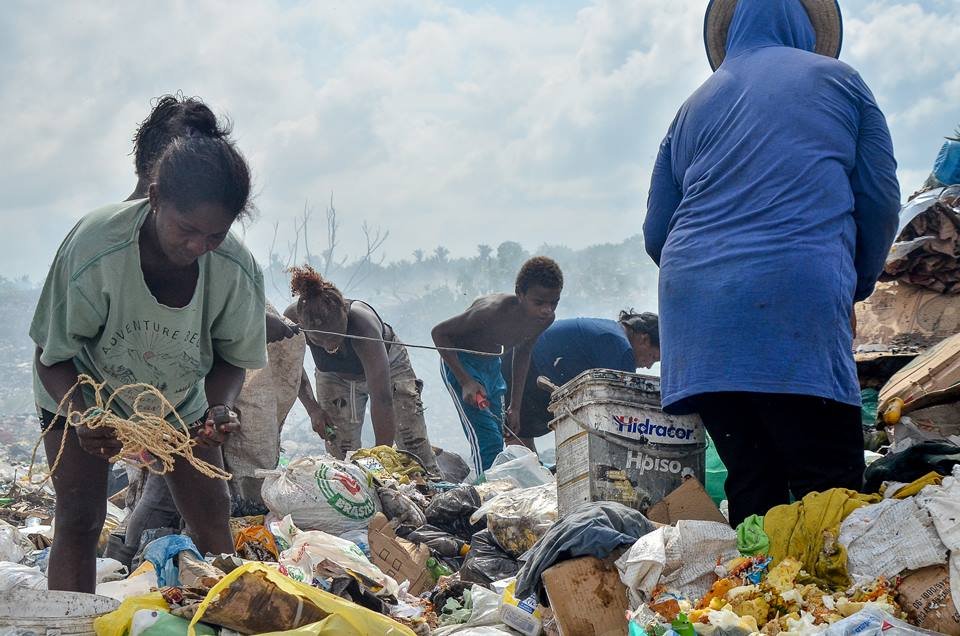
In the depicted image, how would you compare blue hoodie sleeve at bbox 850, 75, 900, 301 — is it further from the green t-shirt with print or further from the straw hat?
the green t-shirt with print

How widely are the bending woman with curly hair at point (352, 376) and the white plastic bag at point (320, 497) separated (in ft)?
5.19

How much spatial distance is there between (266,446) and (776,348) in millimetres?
3067

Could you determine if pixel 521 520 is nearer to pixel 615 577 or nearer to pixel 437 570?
pixel 437 570

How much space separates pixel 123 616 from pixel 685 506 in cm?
177

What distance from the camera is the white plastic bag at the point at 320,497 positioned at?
4.11 metres

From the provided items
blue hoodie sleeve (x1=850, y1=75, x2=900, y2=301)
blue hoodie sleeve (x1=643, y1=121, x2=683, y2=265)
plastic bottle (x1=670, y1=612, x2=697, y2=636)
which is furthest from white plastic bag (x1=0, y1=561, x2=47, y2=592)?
blue hoodie sleeve (x1=850, y1=75, x2=900, y2=301)

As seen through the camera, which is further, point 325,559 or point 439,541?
point 439,541

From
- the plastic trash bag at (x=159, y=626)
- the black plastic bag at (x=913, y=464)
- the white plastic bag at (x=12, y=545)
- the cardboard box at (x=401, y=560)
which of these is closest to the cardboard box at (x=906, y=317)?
the black plastic bag at (x=913, y=464)

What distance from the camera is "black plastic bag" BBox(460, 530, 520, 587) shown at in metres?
3.57

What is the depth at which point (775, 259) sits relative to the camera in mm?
2654

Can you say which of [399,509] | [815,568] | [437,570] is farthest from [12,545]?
[815,568]

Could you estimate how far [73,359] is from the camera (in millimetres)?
2932

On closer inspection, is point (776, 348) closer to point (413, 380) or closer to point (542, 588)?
point (542, 588)

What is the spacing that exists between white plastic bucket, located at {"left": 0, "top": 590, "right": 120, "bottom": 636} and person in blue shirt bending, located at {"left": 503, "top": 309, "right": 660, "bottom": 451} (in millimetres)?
3787
